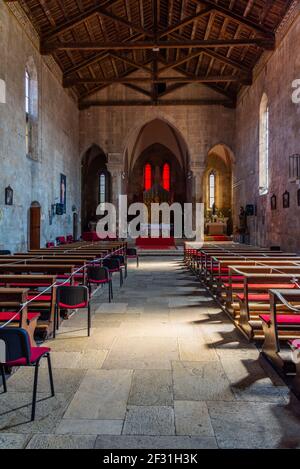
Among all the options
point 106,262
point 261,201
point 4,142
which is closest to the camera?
point 106,262

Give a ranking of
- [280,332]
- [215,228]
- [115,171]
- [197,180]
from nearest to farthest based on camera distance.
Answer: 1. [280,332]
2. [197,180]
3. [115,171]
4. [215,228]

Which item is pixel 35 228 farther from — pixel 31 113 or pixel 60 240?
pixel 31 113

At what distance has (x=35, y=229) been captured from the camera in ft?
52.0

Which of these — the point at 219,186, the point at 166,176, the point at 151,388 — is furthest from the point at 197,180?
the point at 151,388

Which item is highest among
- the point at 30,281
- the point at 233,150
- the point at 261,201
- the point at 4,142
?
the point at 233,150

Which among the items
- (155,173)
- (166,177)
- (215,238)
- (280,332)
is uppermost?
(155,173)

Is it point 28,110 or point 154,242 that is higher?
point 28,110

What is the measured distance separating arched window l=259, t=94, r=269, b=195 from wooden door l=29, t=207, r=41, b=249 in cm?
984

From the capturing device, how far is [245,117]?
2075 cm

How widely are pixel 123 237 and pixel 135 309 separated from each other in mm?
17204

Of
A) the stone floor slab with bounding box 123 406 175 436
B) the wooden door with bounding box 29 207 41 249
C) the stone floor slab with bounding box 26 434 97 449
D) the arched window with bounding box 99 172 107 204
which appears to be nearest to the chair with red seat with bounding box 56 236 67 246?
the wooden door with bounding box 29 207 41 249

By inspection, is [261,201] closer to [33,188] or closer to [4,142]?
[33,188]

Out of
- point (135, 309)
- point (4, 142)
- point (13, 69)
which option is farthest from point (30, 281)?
point (13, 69)

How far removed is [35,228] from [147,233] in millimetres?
9728
